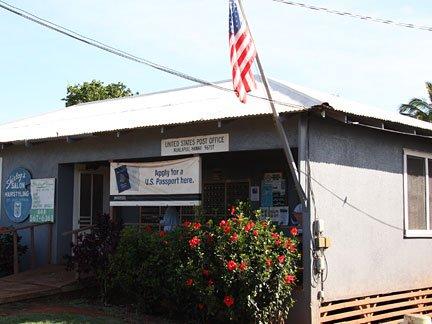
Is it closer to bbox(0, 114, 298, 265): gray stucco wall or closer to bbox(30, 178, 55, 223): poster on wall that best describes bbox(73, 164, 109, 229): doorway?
bbox(0, 114, 298, 265): gray stucco wall

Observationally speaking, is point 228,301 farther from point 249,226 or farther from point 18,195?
point 18,195

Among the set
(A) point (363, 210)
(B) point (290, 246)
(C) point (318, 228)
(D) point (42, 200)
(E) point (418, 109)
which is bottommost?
(B) point (290, 246)

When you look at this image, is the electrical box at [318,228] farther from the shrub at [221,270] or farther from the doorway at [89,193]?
the doorway at [89,193]

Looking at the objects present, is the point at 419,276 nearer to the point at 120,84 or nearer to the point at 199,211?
the point at 199,211

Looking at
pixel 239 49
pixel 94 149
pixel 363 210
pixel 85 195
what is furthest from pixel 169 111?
pixel 363 210

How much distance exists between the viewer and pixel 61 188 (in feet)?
41.7

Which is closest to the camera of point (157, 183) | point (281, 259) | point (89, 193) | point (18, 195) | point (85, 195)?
point (281, 259)

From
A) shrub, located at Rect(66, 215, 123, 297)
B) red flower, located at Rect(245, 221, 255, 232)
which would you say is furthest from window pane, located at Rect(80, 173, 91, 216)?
red flower, located at Rect(245, 221, 255, 232)

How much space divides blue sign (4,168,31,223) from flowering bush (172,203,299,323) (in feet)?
19.0

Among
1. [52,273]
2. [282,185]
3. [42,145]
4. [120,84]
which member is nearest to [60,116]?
[42,145]

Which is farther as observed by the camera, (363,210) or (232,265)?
(363,210)

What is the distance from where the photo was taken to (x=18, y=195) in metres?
13.4

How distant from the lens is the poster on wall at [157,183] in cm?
1018

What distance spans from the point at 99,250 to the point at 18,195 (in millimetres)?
3837
